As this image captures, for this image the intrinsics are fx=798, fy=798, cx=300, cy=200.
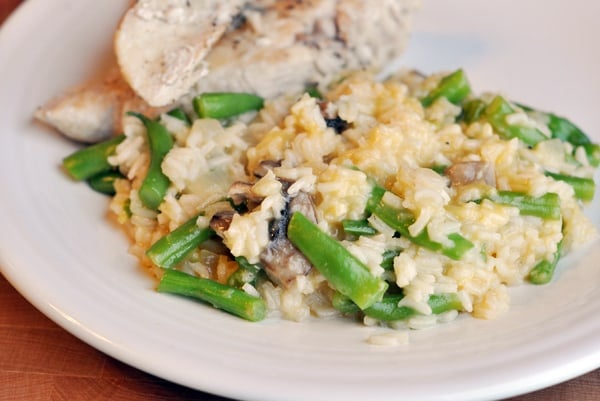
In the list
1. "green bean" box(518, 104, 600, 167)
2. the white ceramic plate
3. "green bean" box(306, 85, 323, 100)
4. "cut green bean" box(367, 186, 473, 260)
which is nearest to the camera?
the white ceramic plate

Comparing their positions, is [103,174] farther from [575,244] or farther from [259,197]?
[575,244]

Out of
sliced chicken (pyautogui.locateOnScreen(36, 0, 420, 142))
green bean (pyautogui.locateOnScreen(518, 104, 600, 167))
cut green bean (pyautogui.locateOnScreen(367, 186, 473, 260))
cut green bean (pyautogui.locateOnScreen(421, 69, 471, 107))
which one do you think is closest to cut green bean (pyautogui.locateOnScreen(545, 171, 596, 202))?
green bean (pyautogui.locateOnScreen(518, 104, 600, 167))

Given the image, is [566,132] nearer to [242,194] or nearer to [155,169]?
[242,194]

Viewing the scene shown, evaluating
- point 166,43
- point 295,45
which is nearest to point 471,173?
point 295,45

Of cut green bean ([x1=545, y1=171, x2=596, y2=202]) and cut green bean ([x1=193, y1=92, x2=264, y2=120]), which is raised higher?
cut green bean ([x1=193, y1=92, x2=264, y2=120])

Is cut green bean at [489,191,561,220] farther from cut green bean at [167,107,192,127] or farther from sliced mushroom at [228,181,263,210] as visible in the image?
cut green bean at [167,107,192,127]

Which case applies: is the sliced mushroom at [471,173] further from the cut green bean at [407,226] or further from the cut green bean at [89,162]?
the cut green bean at [89,162]
